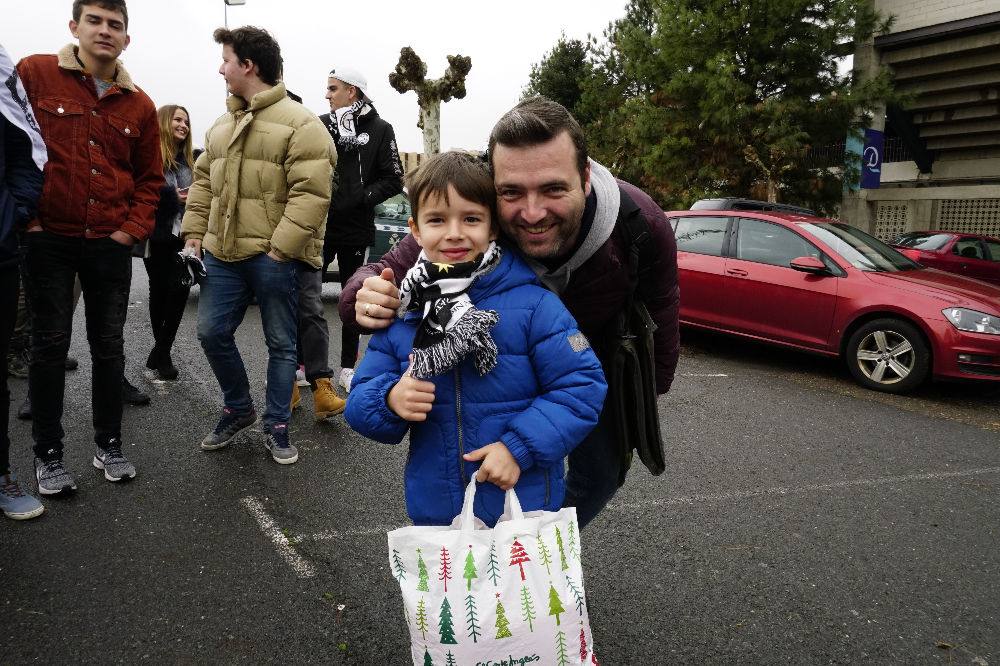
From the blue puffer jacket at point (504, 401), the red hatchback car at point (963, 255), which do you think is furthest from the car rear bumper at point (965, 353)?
the red hatchback car at point (963, 255)

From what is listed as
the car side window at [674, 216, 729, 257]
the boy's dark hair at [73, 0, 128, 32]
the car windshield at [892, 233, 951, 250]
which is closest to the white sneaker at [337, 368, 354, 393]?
the boy's dark hair at [73, 0, 128, 32]

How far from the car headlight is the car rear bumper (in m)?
0.04

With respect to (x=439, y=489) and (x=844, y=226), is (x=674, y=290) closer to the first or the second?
(x=439, y=489)

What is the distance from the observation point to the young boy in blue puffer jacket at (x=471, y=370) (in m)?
1.60

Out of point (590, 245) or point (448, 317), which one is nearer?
point (448, 317)

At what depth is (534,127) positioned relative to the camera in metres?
1.72

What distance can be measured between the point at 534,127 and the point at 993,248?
593 inches

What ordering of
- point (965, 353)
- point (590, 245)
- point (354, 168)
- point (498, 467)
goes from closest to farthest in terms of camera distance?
point (498, 467) < point (590, 245) < point (354, 168) < point (965, 353)

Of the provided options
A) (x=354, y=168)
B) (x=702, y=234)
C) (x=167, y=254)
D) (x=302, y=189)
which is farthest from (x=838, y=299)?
(x=167, y=254)

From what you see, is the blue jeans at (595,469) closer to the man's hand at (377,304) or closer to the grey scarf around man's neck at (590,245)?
the grey scarf around man's neck at (590,245)

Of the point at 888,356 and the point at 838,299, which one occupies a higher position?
the point at 838,299

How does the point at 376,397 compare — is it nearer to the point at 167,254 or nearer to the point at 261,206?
the point at 261,206

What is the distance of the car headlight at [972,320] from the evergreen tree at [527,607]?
5698 millimetres

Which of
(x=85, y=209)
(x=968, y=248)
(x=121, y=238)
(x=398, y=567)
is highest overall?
(x=85, y=209)
